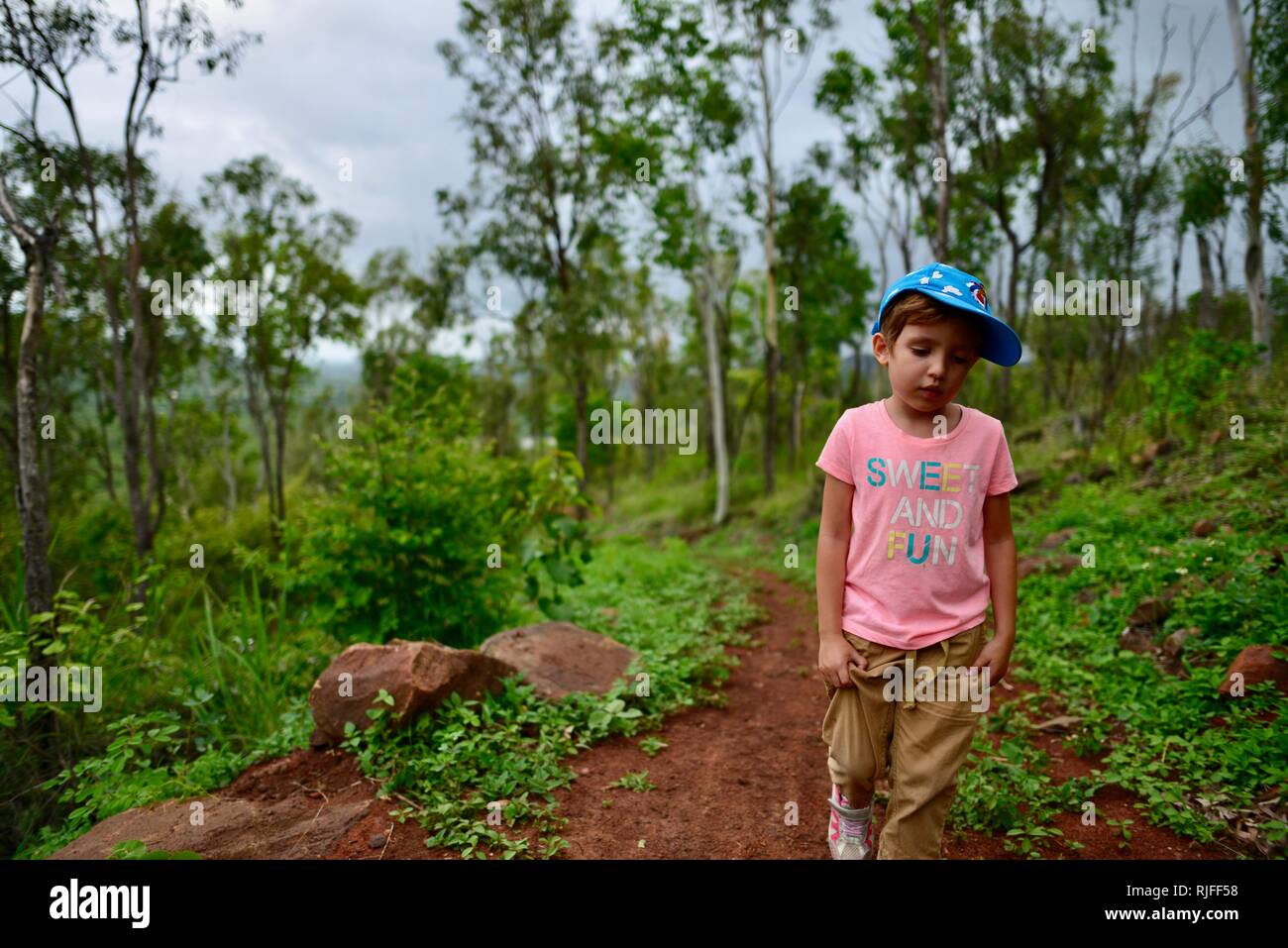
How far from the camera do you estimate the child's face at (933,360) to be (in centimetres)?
204

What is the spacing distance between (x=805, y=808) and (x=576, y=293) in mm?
16809

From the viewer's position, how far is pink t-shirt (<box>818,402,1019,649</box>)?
2119 millimetres

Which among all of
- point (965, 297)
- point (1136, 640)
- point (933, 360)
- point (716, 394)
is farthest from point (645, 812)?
point (716, 394)

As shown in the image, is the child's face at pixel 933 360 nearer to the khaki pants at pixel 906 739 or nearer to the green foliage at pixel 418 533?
the khaki pants at pixel 906 739

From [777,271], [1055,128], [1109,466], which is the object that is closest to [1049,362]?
[1055,128]

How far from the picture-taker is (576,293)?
1861cm

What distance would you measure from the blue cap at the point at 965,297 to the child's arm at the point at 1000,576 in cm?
43

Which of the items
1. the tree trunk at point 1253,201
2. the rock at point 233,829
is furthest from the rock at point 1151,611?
the tree trunk at point 1253,201

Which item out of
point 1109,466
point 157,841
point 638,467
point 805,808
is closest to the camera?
point 157,841

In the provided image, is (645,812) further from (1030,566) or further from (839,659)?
(1030,566)

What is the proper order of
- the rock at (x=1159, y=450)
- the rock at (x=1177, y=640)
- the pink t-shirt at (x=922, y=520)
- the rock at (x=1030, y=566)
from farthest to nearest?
the rock at (x=1159, y=450) < the rock at (x=1030, y=566) < the rock at (x=1177, y=640) < the pink t-shirt at (x=922, y=520)

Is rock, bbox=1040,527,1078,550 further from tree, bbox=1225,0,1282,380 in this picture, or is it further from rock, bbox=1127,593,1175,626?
tree, bbox=1225,0,1282,380
